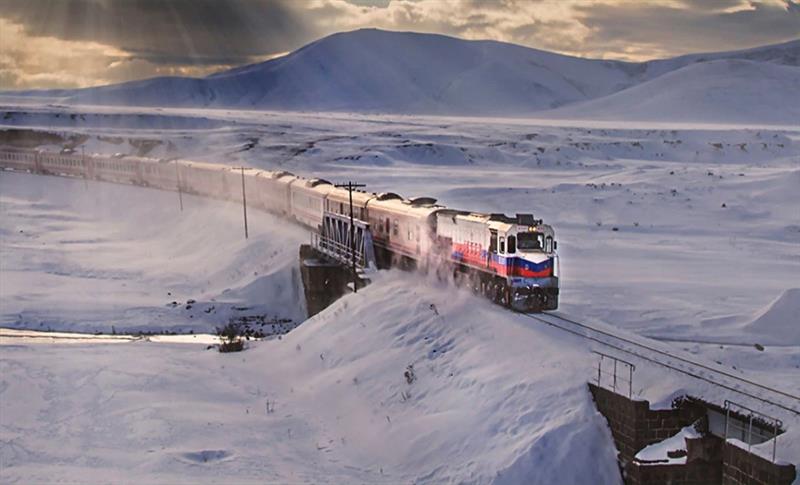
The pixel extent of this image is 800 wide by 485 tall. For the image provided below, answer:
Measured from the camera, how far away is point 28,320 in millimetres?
41156

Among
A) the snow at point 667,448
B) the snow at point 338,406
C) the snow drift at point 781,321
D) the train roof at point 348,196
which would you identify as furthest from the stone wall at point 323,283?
the snow at point 667,448

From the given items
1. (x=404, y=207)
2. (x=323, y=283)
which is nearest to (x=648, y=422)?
(x=404, y=207)

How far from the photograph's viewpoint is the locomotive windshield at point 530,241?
2786cm

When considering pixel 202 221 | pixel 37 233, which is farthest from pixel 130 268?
pixel 37 233

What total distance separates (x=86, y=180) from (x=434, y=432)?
8200 cm

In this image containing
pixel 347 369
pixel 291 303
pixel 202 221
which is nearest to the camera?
pixel 347 369

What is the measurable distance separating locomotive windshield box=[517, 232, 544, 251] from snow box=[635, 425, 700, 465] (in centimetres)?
1069

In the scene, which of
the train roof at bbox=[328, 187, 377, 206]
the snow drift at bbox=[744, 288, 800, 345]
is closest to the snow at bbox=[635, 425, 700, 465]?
the snow drift at bbox=[744, 288, 800, 345]

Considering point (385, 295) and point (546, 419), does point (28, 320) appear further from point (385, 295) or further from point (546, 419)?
point (546, 419)

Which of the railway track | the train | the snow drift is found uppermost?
the train

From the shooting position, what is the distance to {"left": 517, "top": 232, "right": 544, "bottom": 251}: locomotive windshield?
2786 centimetres

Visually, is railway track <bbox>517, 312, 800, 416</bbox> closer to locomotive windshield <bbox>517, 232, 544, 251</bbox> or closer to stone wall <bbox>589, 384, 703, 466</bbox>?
stone wall <bbox>589, 384, 703, 466</bbox>

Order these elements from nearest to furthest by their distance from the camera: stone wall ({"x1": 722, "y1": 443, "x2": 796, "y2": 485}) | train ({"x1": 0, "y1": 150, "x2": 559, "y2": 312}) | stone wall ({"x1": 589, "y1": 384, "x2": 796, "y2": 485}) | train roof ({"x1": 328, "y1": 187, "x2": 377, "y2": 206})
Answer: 1. stone wall ({"x1": 722, "y1": 443, "x2": 796, "y2": 485})
2. stone wall ({"x1": 589, "y1": 384, "x2": 796, "y2": 485})
3. train ({"x1": 0, "y1": 150, "x2": 559, "y2": 312})
4. train roof ({"x1": 328, "y1": 187, "x2": 377, "y2": 206})

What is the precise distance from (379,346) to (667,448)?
12.7 metres
